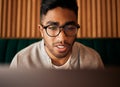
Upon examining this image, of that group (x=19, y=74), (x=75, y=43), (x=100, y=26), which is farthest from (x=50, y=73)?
(x=100, y=26)

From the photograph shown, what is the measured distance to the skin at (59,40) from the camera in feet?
4.40

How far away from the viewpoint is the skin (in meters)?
1.34

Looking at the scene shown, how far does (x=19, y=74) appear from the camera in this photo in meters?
0.30

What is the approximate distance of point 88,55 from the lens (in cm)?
142

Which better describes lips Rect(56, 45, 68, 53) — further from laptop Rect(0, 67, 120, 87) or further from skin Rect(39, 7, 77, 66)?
laptop Rect(0, 67, 120, 87)

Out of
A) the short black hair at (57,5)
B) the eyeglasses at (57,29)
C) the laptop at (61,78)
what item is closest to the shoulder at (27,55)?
the eyeglasses at (57,29)

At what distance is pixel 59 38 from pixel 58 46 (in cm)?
6

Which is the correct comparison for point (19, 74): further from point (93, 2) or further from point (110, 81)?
point (93, 2)

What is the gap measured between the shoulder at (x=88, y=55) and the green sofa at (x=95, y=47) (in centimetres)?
2

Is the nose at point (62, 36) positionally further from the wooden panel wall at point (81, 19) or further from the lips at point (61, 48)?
the wooden panel wall at point (81, 19)

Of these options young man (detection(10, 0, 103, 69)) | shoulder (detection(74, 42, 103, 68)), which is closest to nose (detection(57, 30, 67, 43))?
young man (detection(10, 0, 103, 69))

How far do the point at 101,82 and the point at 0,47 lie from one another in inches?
47.3

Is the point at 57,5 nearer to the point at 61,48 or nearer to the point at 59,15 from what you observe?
the point at 59,15

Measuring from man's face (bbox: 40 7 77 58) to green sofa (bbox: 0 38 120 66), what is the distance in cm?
9
